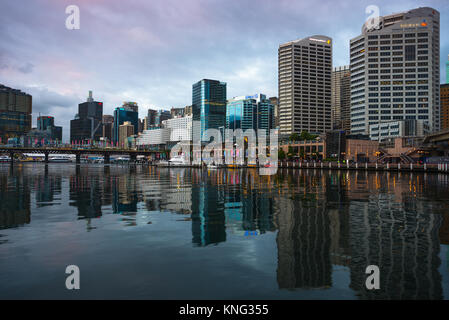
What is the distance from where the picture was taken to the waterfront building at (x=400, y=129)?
16988 centimetres

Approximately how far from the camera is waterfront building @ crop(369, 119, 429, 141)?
169875 millimetres

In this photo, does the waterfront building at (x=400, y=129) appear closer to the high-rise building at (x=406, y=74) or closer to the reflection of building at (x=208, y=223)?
the high-rise building at (x=406, y=74)

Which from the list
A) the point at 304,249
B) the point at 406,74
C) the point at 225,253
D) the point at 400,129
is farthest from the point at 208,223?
the point at 406,74

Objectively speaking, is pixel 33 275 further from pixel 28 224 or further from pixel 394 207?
pixel 394 207

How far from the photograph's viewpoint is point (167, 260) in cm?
1027

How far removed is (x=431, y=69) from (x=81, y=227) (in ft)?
755

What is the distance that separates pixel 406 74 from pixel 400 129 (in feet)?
156

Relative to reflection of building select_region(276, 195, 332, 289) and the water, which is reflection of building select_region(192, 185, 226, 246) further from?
reflection of building select_region(276, 195, 332, 289)

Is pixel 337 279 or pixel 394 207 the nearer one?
pixel 337 279

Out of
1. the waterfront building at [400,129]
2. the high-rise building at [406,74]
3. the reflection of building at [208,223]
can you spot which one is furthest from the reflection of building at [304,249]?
the high-rise building at [406,74]

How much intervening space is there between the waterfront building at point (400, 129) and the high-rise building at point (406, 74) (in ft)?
19.4

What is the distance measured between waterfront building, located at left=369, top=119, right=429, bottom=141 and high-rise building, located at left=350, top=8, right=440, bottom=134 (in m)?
5.91

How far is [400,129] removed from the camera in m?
170
